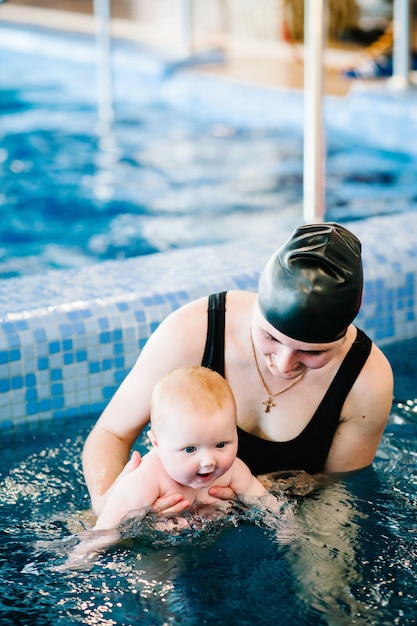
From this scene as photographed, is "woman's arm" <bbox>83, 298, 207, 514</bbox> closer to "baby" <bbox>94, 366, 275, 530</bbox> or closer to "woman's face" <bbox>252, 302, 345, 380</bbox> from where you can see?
Answer: "baby" <bbox>94, 366, 275, 530</bbox>

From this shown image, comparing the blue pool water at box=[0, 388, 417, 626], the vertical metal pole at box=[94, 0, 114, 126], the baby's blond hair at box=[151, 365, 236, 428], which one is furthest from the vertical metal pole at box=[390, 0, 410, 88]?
the baby's blond hair at box=[151, 365, 236, 428]

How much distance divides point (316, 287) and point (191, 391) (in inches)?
16.9

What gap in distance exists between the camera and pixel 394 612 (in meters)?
2.76

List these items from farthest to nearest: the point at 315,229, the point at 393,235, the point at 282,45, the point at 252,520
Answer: the point at 282,45 → the point at 393,235 → the point at 252,520 → the point at 315,229

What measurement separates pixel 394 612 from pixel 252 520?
1.67 ft

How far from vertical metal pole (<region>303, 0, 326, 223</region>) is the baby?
96.8 inches

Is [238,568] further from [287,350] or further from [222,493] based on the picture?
[287,350]

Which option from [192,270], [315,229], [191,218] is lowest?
[191,218]

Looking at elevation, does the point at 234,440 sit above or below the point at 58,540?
above

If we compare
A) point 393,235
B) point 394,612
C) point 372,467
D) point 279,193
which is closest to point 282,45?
point 279,193

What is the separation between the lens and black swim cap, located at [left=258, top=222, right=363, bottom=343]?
254cm

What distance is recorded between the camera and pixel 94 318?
4.23 metres

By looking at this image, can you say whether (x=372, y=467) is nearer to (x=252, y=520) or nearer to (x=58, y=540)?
(x=252, y=520)

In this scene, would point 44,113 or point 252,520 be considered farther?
point 44,113
